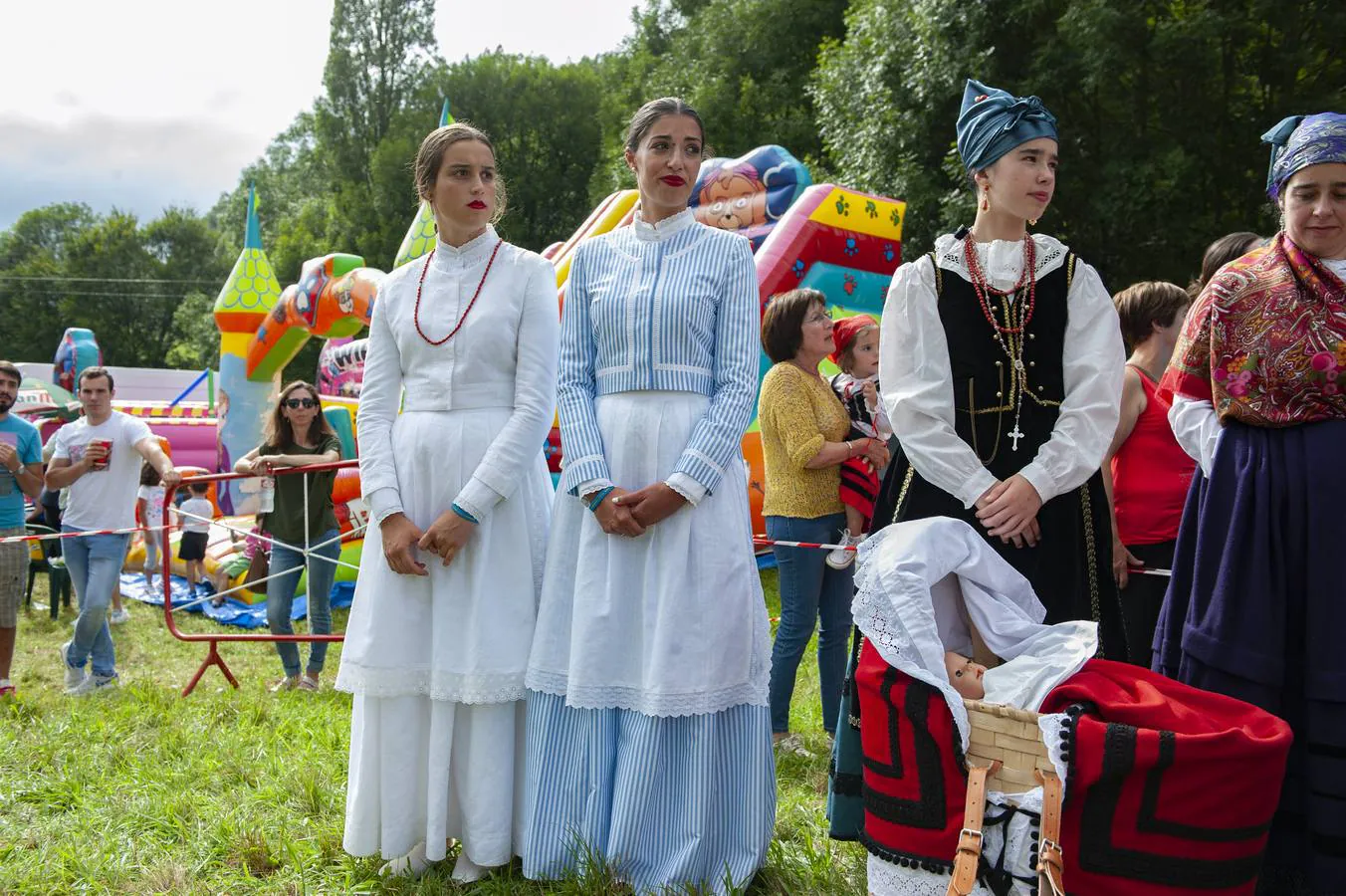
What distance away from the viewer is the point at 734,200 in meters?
9.33

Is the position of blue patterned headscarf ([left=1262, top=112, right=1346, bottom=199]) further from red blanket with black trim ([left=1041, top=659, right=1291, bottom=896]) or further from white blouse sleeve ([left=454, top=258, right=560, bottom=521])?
white blouse sleeve ([left=454, top=258, right=560, bottom=521])

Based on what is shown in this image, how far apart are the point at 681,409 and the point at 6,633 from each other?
194 inches

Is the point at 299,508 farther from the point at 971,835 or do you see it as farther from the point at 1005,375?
the point at 971,835

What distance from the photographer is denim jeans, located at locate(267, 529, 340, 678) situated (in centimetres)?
615

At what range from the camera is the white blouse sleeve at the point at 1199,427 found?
2812mm

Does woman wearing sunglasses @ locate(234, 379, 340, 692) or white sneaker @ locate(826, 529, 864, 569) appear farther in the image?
woman wearing sunglasses @ locate(234, 379, 340, 692)

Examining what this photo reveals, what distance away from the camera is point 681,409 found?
111 inches

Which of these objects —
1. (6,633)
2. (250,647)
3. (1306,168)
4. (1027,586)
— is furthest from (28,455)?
(1306,168)

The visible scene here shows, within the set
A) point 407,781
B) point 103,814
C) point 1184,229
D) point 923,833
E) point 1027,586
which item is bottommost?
point 103,814

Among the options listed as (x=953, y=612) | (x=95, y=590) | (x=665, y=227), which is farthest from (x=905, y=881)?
(x=95, y=590)

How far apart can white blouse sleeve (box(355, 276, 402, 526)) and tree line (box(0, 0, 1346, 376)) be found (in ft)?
1.65

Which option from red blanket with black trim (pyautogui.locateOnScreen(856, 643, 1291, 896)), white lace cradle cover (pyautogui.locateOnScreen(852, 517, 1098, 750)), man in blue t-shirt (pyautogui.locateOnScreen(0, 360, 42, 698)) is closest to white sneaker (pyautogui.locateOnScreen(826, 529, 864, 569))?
white lace cradle cover (pyautogui.locateOnScreen(852, 517, 1098, 750))

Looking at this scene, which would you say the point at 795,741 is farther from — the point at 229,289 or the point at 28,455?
the point at 229,289

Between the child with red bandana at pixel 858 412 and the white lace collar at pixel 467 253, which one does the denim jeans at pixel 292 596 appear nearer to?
the child with red bandana at pixel 858 412
